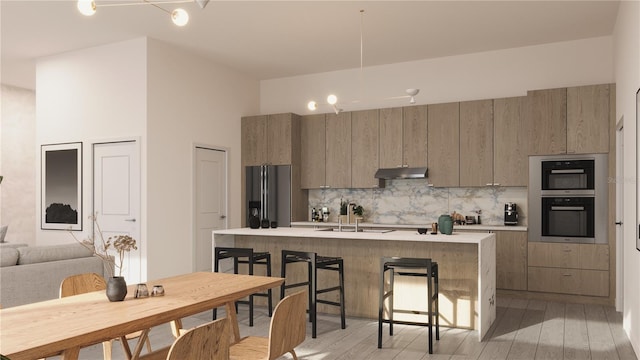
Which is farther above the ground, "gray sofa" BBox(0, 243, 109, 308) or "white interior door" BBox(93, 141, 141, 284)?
"white interior door" BBox(93, 141, 141, 284)

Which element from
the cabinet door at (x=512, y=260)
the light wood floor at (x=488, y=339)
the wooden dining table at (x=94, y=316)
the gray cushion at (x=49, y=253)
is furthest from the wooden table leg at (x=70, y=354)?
the cabinet door at (x=512, y=260)

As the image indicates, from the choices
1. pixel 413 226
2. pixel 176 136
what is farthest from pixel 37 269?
pixel 413 226

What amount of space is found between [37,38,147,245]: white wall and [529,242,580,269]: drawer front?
495cm

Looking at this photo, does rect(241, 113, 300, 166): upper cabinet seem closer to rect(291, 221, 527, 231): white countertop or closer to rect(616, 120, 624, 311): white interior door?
rect(291, 221, 527, 231): white countertop

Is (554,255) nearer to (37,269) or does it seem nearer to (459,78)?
(459,78)

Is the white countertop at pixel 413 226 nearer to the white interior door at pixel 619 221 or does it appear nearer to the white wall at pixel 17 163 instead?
the white interior door at pixel 619 221

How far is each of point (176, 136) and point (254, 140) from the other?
1567 mm

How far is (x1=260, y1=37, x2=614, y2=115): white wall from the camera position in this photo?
6379mm

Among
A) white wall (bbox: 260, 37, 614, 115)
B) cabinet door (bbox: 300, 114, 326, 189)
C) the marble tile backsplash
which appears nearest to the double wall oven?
the marble tile backsplash

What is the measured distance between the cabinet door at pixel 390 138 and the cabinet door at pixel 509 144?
130 cm

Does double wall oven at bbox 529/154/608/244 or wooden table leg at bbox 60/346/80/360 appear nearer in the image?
wooden table leg at bbox 60/346/80/360

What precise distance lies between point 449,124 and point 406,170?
2.82 ft

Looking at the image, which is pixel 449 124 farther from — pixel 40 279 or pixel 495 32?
pixel 40 279

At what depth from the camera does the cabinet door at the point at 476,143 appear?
259 inches
